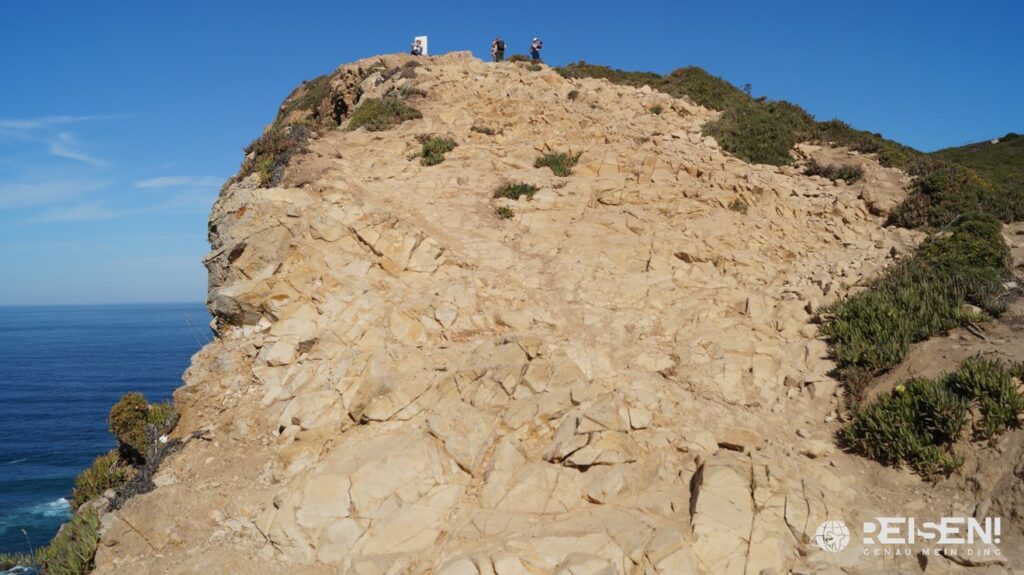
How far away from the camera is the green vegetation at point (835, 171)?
1681 cm

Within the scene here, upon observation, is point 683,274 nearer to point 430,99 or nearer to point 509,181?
point 509,181

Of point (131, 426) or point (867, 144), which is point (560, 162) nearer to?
point (867, 144)

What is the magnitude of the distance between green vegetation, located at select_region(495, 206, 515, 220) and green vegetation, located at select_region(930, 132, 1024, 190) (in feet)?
64.8

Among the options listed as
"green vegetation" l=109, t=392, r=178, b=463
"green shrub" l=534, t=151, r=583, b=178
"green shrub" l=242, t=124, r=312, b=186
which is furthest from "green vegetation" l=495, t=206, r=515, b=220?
"green vegetation" l=109, t=392, r=178, b=463

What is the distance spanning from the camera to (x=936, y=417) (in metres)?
8.06

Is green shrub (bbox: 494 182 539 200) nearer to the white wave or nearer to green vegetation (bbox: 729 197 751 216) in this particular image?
green vegetation (bbox: 729 197 751 216)

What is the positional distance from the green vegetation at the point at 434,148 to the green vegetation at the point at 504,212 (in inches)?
136

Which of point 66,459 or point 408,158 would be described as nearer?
point 408,158

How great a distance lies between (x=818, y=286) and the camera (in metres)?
12.2

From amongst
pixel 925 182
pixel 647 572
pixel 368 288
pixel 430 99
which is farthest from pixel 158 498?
pixel 925 182

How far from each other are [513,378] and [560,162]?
9.89m

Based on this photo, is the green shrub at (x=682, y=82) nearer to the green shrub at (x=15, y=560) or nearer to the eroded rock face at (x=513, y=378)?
the eroded rock face at (x=513, y=378)

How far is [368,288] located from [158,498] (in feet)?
17.2

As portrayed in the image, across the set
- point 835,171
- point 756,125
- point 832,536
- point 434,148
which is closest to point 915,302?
point 832,536
